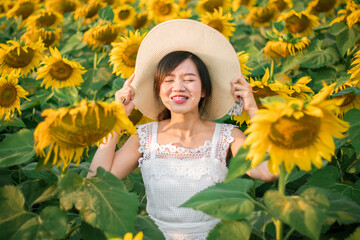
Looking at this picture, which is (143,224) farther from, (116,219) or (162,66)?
(162,66)

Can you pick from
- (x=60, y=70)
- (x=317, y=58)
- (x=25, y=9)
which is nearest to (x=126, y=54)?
(x=60, y=70)

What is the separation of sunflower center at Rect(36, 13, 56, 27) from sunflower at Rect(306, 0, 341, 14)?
2.52m

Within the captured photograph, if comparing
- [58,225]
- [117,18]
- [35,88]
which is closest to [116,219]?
[58,225]

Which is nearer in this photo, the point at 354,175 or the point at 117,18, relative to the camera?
the point at 354,175

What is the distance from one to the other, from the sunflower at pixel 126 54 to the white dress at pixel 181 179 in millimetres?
979

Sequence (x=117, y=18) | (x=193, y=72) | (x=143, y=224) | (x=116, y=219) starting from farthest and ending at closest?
1. (x=117, y=18)
2. (x=193, y=72)
3. (x=143, y=224)
4. (x=116, y=219)

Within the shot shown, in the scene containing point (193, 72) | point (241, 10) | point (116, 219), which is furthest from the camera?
point (241, 10)

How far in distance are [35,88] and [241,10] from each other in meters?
2.57

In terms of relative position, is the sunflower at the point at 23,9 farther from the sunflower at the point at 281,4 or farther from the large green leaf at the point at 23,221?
the large green leaf at the point at 23,221

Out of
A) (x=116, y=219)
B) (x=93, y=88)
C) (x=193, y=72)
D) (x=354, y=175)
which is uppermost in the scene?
(x=193, y=72)

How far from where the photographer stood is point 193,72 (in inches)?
81.8

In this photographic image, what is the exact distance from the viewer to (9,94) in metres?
2.53

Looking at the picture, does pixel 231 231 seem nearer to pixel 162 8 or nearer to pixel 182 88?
pixel 182 88

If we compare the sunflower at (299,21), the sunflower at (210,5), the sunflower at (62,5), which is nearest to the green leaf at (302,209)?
the sunflower at (299,21)
